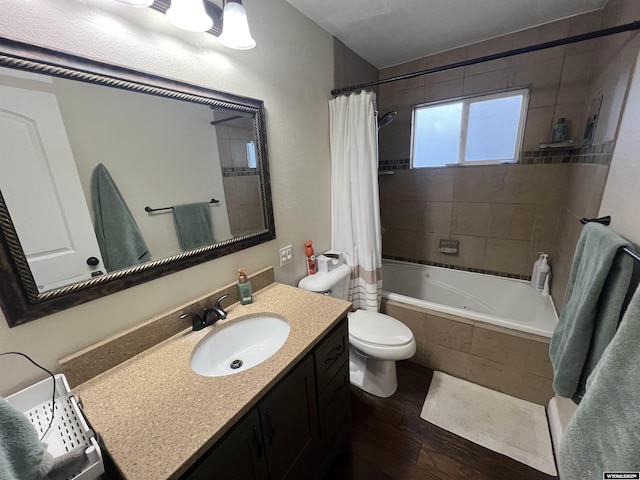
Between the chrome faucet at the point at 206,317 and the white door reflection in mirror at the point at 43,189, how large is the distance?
400 millimetres

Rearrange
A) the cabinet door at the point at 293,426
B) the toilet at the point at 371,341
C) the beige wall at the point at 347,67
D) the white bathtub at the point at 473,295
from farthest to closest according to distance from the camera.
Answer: the beige wall at the point at 347,67, the white bathtub at the point at 473,295, the toilet at the point at 371,341, the cabinet door at the point at 293,426

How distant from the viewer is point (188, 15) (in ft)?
2.89

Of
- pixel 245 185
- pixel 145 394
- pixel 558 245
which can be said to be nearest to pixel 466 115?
pixel 558 245

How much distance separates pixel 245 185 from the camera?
1.32m

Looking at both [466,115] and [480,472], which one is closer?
[480,472]

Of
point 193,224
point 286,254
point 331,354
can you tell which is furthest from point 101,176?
point 331,354

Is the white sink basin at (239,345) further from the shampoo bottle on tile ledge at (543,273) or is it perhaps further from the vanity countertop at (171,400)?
the shampoo bottle on tile ledge at (543,273)

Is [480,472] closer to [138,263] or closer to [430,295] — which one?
[430,295]

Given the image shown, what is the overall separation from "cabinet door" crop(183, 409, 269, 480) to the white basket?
0.20 m

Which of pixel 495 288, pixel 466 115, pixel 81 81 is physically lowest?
pixel 495 288

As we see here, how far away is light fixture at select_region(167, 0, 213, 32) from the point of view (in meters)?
0.86

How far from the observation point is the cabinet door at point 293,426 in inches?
32.9

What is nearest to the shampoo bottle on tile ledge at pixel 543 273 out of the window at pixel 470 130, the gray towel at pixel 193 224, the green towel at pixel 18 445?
the window at pixel 470 130

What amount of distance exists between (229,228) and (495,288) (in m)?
2.34
